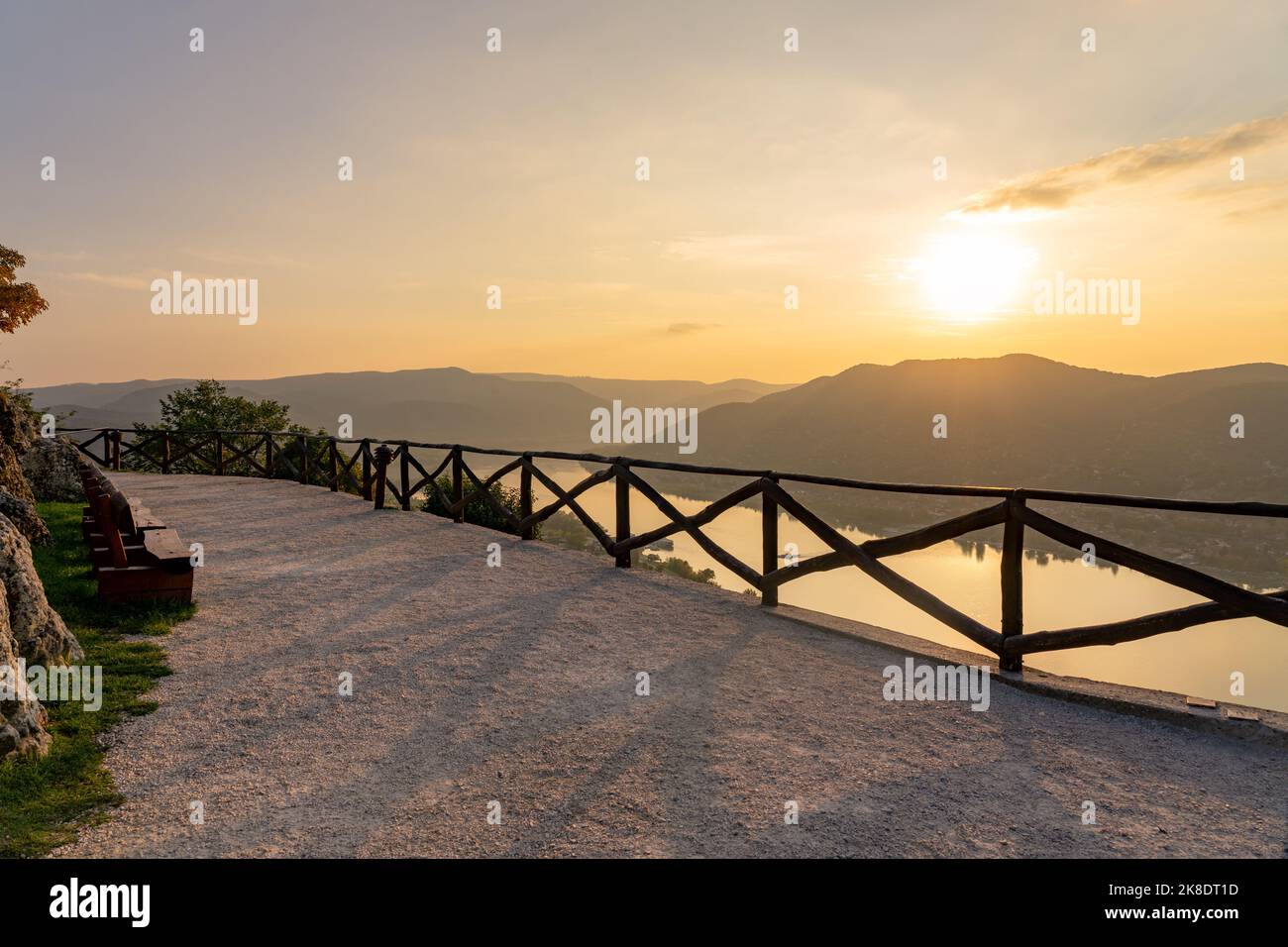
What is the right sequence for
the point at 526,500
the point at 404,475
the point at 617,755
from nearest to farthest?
the point at 617,755 < the point at 526,500 < the point at 404,475

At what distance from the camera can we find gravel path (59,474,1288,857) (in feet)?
10.7

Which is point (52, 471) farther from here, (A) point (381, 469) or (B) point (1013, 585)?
(B) point (1013, 585)

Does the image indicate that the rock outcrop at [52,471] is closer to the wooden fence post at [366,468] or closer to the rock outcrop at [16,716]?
the wooden fence post at [366,468]

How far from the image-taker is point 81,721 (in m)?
4.34

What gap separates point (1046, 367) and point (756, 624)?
156m

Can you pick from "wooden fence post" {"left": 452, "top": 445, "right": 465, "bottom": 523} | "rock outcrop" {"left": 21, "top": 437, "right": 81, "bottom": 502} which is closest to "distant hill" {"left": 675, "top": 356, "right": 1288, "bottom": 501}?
"wooden fence post" {"left": 452, "top": 445, "right": 465, "bottom": 523}

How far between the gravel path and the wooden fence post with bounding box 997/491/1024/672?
432 millimetres

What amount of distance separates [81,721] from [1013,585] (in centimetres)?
634

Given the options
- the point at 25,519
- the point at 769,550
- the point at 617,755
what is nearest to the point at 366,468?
the point at 25,519

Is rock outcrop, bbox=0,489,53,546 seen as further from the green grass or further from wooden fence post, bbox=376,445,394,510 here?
wooden fence post, bbox=376,445,394,510

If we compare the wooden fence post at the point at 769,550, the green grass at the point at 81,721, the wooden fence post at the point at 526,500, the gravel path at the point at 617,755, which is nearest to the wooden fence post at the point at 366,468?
the wooden fence post at the point at 526,500

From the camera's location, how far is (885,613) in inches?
2613
